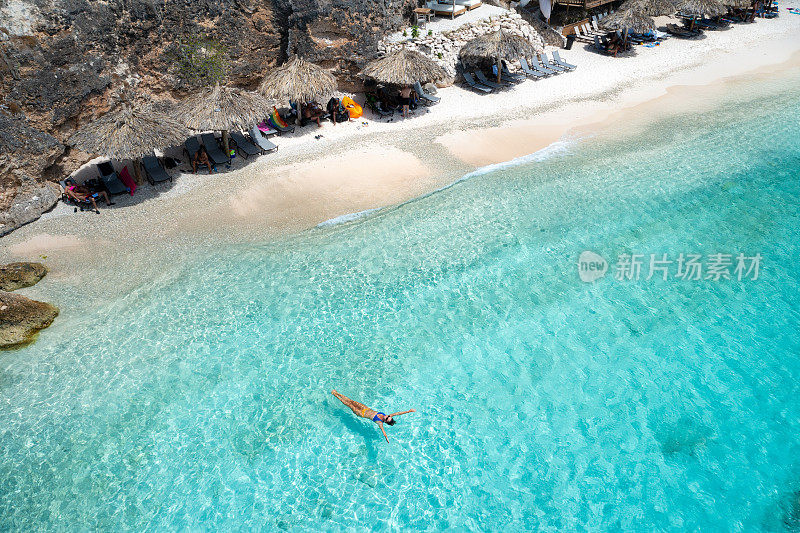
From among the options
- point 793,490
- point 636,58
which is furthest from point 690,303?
point 636,58

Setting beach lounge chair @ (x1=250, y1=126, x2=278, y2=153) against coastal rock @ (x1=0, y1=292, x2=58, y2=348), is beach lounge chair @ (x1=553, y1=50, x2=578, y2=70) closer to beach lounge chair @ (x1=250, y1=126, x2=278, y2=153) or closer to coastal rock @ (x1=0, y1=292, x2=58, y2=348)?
beach lounge chair @ (x1=250, y1=126, x2=278, y2=153)

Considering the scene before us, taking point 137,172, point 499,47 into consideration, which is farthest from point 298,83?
point 499,47

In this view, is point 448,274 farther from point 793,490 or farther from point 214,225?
point 793,490

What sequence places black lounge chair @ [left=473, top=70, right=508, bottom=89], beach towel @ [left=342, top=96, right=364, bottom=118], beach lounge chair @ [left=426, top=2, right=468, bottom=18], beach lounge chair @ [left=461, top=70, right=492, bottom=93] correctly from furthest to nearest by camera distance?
1. beach lounge chair @ [left=426, top=2, right=468, bottom=18]
2. black lounge chair @ [left=473, top=70, right=508, bottom=89]
3. beach lounge chair @ [left=461, top=70, right=492, bottom=93]
4. beach towel @ [left=342, top=96, right=364, bottom=118]

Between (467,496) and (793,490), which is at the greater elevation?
(467,496)

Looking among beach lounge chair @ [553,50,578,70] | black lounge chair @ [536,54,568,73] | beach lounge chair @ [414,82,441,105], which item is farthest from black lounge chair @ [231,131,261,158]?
beach lounge chair @ [553,50,578,70]

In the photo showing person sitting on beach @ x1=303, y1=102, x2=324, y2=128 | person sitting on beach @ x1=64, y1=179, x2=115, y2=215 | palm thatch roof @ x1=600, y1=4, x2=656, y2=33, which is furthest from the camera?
palm thatch roof @ x1=600, y1=4, x2=656, y2=33

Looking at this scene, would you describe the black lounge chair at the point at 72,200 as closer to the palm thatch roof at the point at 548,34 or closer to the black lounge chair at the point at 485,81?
the black lounge chair at the point at 485,81
